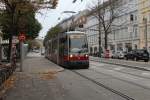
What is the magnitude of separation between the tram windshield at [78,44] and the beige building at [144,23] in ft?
140

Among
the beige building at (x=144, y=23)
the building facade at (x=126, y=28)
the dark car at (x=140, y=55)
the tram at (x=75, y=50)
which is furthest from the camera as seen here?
the building facade at (x=126, y=28)

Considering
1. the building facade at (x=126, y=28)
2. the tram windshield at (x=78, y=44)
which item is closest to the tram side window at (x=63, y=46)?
the tram windshield at (x=78, y=44)

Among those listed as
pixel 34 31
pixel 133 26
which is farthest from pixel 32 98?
pixel 133 26

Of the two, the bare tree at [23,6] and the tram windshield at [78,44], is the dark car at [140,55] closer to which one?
the tram windshield at [78,44]

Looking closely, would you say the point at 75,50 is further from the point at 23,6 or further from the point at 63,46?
the point at 23,6

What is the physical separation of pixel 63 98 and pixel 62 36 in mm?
24972

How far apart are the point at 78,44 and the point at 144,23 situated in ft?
151

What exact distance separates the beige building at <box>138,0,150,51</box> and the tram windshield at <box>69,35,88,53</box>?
42.7 metres

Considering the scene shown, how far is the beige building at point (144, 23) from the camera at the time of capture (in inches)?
Result: 3179

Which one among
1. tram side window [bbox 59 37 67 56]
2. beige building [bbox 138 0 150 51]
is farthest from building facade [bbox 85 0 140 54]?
tram side window [bbox 59 37 67 56]

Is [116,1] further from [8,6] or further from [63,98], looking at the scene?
[63,98]

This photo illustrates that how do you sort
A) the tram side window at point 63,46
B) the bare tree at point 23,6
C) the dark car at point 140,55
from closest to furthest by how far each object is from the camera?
the bare tree at point 23,6 → the tram side window at point 63,46 → the dark car at point 140,55

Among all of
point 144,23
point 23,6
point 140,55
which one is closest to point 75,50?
point 23,6

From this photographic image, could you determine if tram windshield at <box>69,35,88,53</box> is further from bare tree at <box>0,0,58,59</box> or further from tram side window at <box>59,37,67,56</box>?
bare tree at <box>0,0,58,59</box>
